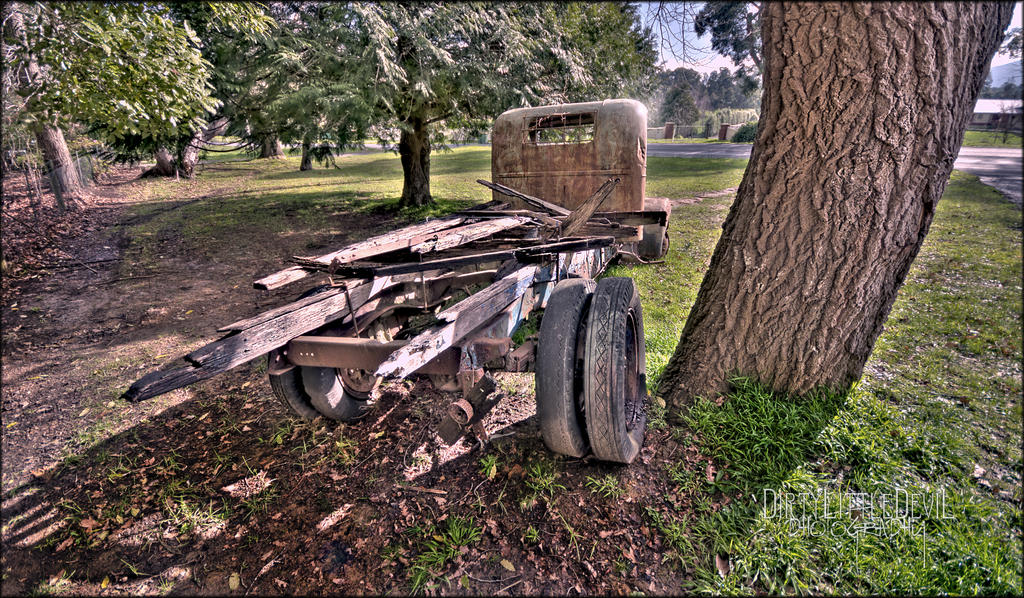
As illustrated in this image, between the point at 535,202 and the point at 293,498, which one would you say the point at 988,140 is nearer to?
the point at 535,202

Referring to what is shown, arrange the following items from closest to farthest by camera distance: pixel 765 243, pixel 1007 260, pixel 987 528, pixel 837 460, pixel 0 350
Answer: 1. pixel 987 528
2. pixel 837 460
3. pixel 765 243
4. pixel 0 350
5. pixel 1007 260

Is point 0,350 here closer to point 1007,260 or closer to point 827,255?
point 827,255

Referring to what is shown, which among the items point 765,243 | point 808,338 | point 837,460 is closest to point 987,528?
point 837,460

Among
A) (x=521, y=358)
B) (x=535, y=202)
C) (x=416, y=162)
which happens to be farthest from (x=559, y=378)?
(x=416, y=162)

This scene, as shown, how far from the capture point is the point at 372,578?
215 cm

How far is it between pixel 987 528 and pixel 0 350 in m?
7.57

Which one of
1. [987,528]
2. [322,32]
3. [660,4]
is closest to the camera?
[987,528]

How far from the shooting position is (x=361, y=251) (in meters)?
2.87

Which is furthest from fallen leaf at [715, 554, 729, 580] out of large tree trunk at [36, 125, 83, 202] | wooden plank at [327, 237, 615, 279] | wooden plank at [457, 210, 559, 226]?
large tree trunk at [36, 125, 83, 202]

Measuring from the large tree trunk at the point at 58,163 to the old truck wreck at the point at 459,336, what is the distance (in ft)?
39.7

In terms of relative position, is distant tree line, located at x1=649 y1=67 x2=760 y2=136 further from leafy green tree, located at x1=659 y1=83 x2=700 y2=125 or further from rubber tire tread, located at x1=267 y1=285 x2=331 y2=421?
rubber tire tread, located at x1=267 y1=285 x2=331 y2=421

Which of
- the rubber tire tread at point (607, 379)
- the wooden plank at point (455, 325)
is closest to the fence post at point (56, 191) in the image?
the wooden plank at point (455, 325)

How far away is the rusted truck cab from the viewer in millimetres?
5402

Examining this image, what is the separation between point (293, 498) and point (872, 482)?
3.15 meters
